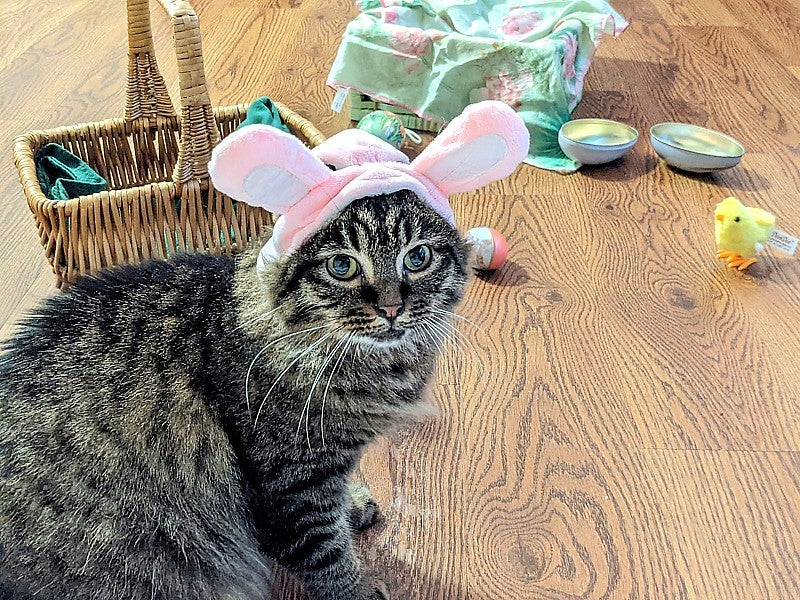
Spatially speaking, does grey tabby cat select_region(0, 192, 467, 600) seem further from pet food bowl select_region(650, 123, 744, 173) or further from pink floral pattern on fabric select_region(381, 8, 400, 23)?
pink floral pattern on fabric select_region(381, 8, 400, 23)

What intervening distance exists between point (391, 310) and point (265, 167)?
21 centimetres

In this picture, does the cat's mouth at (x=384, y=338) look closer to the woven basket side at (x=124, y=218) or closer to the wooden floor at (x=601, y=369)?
the wooden floor at (x=601, y=369)

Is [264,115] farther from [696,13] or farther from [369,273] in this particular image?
[696,13]

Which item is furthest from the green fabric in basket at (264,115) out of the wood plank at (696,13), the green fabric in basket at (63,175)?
the wood plank at (696,13)

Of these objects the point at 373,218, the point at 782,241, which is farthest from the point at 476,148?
the point at 782,241

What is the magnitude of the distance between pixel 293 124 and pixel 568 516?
0.90 metres

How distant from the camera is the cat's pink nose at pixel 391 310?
0.83m

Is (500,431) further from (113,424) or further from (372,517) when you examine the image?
(113,424)

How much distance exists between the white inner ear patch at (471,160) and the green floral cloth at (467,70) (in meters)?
1.11

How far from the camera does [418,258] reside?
2.81 ft

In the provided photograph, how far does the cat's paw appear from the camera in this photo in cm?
106

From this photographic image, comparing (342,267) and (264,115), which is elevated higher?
(342,267)

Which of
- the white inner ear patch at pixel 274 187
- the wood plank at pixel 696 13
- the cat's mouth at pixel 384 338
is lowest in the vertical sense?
the wood plank at pixel 696 13

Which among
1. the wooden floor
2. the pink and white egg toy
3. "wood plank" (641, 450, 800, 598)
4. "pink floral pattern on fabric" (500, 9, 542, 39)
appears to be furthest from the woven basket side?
"pink floral pattern on fabric" (500, 9, 542, 39)
